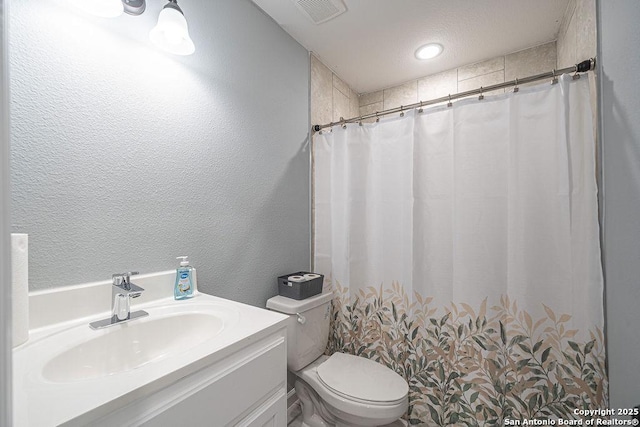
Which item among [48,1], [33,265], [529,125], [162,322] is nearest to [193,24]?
[48,1]

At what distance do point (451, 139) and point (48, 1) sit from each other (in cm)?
163

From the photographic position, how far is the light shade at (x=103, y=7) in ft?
2.65

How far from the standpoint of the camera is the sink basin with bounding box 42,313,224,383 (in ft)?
2.24

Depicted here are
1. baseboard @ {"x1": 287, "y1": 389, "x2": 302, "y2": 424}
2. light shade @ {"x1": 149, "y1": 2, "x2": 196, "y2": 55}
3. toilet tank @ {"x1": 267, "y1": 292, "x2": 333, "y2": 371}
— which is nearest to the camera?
light shade @ {"x1": 149, "y1": 2, "x2": 196, "y2": 55}

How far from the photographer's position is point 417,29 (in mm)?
1603

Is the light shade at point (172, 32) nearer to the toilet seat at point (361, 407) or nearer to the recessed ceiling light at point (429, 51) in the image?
the recessed ceiling light at point (429, 51)

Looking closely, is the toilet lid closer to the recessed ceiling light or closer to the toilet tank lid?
the toilet tank lid

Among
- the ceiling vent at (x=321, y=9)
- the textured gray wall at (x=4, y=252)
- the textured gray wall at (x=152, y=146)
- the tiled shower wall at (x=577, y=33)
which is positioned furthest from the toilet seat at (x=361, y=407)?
the ceiling vent at (x=321, y=9)

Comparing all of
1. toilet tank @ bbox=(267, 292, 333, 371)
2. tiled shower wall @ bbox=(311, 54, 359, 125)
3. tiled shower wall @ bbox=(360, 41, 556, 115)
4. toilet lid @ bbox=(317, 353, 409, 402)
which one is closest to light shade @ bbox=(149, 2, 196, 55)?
tiled shower wall @ bbox=(311, 54, 359, 125)

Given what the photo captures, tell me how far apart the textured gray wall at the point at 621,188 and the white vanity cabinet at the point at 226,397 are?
110 centimetres

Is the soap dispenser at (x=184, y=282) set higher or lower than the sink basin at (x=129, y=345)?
higher

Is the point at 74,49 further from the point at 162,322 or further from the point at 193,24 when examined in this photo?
the point at 162,322

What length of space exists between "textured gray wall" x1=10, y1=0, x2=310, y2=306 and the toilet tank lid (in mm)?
80

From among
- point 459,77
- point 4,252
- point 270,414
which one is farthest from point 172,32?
point 459,77
